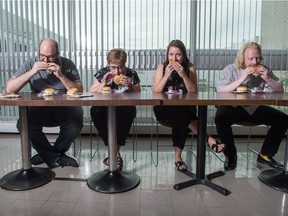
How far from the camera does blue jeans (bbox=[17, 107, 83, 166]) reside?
88.0 inches

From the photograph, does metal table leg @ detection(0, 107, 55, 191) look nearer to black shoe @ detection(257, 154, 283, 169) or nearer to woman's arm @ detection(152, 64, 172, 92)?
woman's arm @ detection(152, 64, 172, 92)

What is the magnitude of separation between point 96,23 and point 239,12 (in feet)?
6.03

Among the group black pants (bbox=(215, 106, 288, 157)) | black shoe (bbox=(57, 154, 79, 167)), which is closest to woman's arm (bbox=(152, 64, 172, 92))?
black pants (bbox=(215, 106, 288, 157))

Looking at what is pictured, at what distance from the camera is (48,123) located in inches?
89.4

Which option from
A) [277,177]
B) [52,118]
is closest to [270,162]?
[277,177]

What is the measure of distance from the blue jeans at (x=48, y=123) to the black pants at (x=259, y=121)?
1.32 metres

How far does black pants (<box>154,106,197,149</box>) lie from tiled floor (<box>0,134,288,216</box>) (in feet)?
1.05

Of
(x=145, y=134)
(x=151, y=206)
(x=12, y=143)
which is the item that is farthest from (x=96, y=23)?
(x=151, y=206)

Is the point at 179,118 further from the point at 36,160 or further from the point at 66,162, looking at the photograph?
the point at 36,160

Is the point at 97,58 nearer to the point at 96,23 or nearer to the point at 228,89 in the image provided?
the point at 96,23

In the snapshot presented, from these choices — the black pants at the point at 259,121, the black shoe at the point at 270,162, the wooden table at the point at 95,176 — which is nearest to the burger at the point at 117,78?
the wooden table at the point at 95,176

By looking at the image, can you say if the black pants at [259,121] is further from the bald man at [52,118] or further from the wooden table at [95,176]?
the bald man at [52,118]

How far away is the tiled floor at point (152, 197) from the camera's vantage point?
1602 millimetres

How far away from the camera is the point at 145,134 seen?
11.6ft
